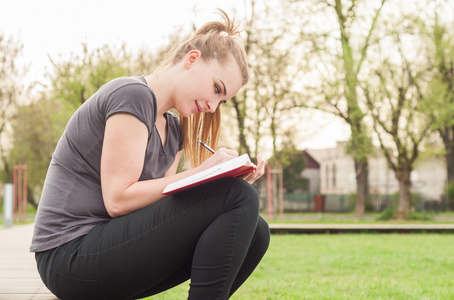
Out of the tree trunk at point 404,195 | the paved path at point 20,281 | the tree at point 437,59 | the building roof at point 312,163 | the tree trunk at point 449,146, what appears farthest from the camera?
the building roof at point 312,163

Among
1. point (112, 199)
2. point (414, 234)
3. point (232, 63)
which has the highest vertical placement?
point (232, 63)

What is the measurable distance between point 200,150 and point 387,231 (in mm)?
9382

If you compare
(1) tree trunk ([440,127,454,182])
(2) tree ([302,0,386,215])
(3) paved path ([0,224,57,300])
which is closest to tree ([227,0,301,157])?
(2) tree ([302,0,386,215])

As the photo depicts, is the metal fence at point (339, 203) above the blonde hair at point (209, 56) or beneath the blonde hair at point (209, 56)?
beneath

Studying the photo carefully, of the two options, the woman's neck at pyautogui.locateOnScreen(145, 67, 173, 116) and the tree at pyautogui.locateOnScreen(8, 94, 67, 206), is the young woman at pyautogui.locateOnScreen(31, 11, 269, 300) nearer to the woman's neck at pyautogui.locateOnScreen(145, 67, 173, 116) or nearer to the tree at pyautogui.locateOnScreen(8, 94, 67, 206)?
the woman's neck at pyautogui.locateOnScreen(145, 67, 173, 116)

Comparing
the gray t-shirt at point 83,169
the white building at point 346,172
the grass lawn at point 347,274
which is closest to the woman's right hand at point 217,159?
the gray t-shirt at point 83,169

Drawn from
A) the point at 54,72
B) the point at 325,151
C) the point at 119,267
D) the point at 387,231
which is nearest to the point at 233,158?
the point at 119,267

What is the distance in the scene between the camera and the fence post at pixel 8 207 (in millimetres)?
9219

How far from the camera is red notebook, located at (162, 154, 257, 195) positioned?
5.28ft

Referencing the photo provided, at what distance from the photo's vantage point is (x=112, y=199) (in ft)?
5.57

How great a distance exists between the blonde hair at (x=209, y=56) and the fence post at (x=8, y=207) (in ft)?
25.7

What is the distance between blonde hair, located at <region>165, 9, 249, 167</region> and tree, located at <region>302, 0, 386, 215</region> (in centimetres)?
1457

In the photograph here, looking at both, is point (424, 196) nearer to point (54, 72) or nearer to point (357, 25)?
point (357, 25)

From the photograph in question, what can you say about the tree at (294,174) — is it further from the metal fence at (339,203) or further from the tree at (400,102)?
the tree at (400,102)
